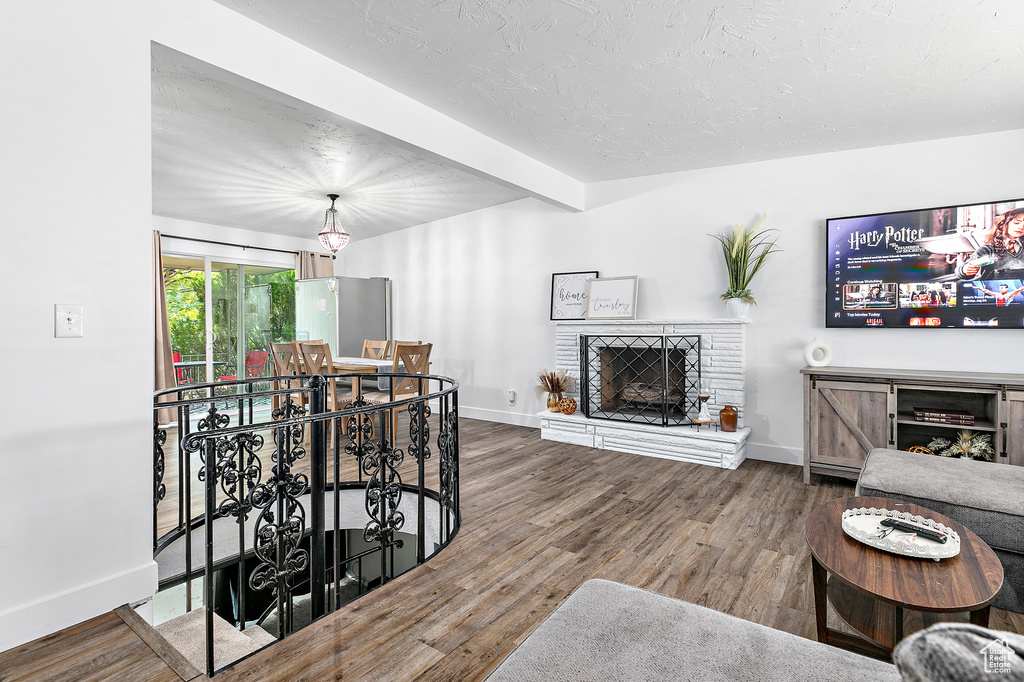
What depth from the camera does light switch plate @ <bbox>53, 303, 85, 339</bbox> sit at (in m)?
1.84

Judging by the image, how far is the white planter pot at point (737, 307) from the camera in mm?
4234

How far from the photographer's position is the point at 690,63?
2711 mm

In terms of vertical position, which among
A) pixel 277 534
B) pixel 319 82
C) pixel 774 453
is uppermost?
pixel 319 82

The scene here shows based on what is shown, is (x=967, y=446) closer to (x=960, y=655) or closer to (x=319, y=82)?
(x=960, y=655)

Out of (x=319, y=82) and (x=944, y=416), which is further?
(x=944, y=416)

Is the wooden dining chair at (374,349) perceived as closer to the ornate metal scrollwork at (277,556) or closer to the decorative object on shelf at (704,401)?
the decorative object on shelf at (704,401)

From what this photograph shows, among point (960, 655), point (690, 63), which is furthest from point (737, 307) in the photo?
point (960, 655)

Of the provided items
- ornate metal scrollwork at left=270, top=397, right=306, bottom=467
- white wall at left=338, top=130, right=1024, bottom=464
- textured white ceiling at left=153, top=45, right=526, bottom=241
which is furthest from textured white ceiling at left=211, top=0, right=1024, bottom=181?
ornate metal scrollwork at left=270, top=397, right=306, bottom=467

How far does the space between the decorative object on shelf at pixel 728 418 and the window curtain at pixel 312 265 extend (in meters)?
5.58

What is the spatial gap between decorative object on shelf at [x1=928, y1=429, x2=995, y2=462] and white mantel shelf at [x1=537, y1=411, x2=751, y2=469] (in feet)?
4.03

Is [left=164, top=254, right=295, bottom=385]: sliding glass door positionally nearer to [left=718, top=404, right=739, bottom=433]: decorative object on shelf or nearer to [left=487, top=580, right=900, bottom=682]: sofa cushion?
[left=718, top=404, right=739, bottom=433]: decorative object on shelf

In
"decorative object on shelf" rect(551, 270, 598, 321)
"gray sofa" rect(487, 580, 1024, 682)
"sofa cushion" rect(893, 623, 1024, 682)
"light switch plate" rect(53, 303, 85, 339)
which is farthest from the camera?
"decorative object on shelf" rect(551, 270, 598, 321)

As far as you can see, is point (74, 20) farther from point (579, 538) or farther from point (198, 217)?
point (198, 217)

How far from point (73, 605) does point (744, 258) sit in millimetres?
4536
